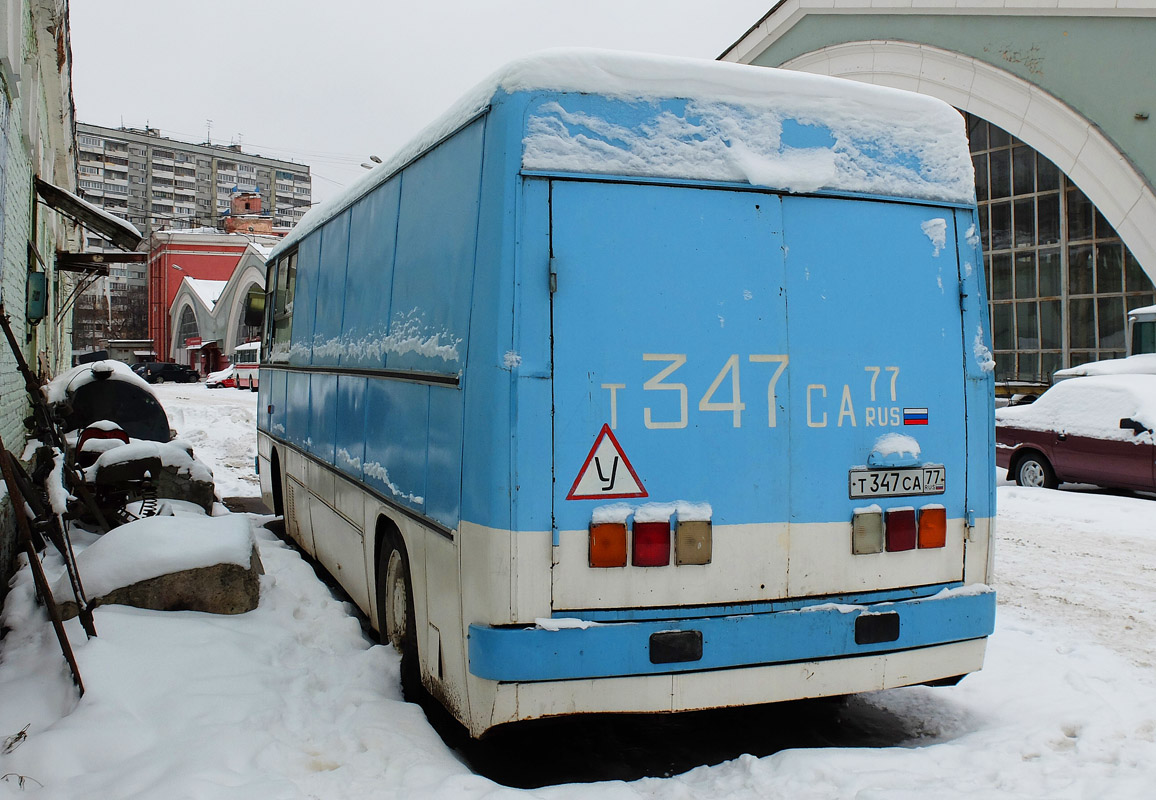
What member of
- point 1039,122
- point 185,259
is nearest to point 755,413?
point 1039,122

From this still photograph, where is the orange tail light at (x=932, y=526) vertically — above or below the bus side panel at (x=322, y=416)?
below

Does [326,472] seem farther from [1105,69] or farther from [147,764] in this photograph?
[1105,69]

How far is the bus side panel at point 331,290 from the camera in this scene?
244 inches

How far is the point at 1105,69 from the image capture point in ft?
67.9

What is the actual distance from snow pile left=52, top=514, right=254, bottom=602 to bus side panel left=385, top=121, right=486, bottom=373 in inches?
64.7

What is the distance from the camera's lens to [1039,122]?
2231 centimetres

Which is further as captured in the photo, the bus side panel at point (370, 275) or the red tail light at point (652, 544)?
the bus side panel at point (370, 275)

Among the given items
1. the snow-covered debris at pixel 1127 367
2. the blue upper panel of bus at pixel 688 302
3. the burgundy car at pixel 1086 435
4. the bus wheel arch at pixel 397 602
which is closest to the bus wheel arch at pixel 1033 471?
the burgundy car at pixel 1086 435

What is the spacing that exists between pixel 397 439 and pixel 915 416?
7.98ft

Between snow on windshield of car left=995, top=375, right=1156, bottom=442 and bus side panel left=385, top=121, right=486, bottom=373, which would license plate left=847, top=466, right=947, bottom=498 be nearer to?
bus side panel left=385, top=121, right=486, bottom=373

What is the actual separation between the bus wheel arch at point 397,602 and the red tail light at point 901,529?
2.18 metres

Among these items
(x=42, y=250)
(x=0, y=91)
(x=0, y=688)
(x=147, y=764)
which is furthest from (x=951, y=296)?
(x=42, y=250)

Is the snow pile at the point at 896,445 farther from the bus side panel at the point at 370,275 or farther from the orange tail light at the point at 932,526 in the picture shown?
the bus side panel at the point at 370,275

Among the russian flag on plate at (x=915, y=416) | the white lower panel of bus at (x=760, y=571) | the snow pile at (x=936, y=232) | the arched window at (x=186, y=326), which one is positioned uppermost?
the arched window at (x=186, y=326)
